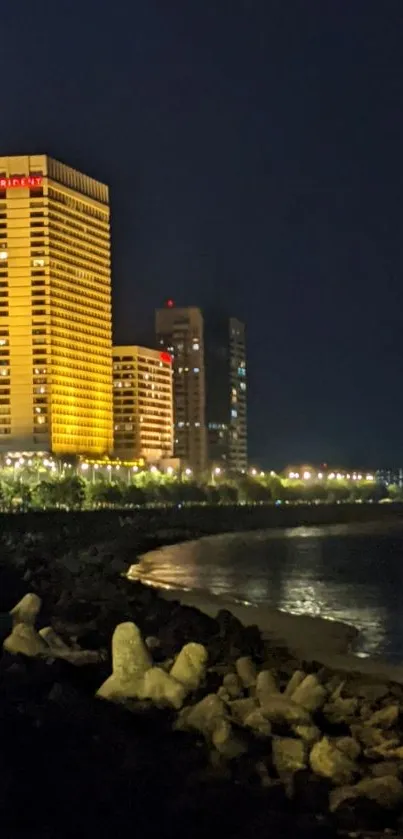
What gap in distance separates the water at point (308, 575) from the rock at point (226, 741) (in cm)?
1040

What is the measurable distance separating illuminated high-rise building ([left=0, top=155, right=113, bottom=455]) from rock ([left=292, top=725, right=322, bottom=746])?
165 metres

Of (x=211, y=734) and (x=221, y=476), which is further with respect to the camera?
(x=221, y=476)

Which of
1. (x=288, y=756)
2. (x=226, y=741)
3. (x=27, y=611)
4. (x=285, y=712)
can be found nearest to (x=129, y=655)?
(x=285, y=712)

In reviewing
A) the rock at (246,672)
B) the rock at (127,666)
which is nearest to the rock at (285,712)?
the rock at (127,666)

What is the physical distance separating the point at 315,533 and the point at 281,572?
4879cm

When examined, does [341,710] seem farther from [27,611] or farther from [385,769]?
[27,611]

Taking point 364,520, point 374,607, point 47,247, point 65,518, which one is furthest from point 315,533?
point 47,247

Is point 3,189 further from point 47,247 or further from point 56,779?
point 56,779

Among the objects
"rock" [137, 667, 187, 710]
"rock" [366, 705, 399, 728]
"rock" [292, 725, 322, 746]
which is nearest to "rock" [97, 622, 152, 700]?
"rock" [137, 667, 187, 710]

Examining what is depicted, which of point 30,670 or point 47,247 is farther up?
point 47,247

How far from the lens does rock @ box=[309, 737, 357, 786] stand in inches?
480

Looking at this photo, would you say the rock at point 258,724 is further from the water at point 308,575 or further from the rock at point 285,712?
the water at point 308,575

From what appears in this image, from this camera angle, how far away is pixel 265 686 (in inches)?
615

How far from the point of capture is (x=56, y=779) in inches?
418
